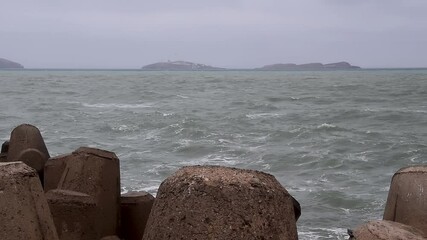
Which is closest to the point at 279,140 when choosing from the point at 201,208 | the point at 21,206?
the point at 21,206

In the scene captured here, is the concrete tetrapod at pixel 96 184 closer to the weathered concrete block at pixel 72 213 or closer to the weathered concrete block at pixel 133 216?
the weathered concrete block at pixel 72 213

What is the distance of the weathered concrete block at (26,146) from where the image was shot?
5.77 meters

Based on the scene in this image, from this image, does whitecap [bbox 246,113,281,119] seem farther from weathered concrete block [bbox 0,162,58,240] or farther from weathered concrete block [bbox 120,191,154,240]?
weathered concrete block [bbox 0,162,58,240]

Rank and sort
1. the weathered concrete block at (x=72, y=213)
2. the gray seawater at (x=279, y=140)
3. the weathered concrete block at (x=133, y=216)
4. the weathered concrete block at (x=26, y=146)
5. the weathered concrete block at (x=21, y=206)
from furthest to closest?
the gray seawater at (x=279, y=140) → the weathered concrete block at (x=26, y=146) → the weathered concrete block at (x=133, y=216) → the weathered concrete block at (x=72, y=213) → the weathered concrete block at (x=21, y=206)

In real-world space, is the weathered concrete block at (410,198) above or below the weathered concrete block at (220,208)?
below

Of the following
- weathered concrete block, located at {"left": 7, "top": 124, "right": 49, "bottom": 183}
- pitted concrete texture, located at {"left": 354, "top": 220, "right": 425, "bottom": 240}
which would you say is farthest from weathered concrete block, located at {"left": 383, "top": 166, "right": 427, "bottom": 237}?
weathered concrete block, located at {"left": 7, "top": 124, "right": 49, "bottom": 183}

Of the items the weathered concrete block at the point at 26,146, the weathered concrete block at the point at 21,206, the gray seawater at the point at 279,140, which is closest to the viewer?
the weathered concrete block at the point at 21,206

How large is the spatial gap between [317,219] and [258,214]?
5.93m

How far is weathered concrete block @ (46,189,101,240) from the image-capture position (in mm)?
3725

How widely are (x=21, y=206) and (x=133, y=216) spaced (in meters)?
1.84

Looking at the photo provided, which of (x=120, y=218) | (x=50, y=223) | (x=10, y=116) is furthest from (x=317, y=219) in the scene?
(x=10, y=116)

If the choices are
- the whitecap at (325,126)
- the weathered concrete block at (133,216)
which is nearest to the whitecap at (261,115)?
the whitecap at (325,126)

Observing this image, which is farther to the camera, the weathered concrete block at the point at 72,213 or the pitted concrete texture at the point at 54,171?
the pitted concrete texture at the point at 54,171

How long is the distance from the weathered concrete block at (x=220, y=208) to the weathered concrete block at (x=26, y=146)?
3491 mm
